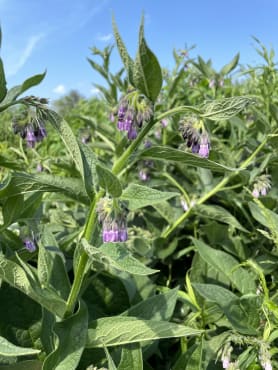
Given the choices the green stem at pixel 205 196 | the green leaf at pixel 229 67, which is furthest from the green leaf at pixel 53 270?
the green leaf at pixel 229 67

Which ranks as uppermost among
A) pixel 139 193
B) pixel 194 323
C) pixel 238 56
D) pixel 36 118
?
pixel 238 56

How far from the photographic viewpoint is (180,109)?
3.77 feet

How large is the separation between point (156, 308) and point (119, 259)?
13.0 inches

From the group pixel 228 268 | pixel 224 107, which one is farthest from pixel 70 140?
pixel 228 268

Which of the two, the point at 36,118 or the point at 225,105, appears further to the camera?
the point at 36,118

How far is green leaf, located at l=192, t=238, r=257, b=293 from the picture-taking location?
155 centimetres

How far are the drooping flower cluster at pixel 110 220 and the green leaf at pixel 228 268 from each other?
55 cm

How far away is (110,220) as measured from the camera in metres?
1.08

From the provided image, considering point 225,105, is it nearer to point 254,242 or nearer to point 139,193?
point 139,193

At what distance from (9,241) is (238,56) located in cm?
173

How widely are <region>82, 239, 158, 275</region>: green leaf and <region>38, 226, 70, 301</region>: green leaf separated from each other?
20cm

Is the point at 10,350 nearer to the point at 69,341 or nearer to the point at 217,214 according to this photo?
the point at 69,341

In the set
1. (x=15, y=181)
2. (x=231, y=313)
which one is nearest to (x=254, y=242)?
(x=231, y=313)

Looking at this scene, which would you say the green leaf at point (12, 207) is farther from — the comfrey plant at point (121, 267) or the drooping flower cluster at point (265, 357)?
the drooping flower cluster at point (265, 357)
